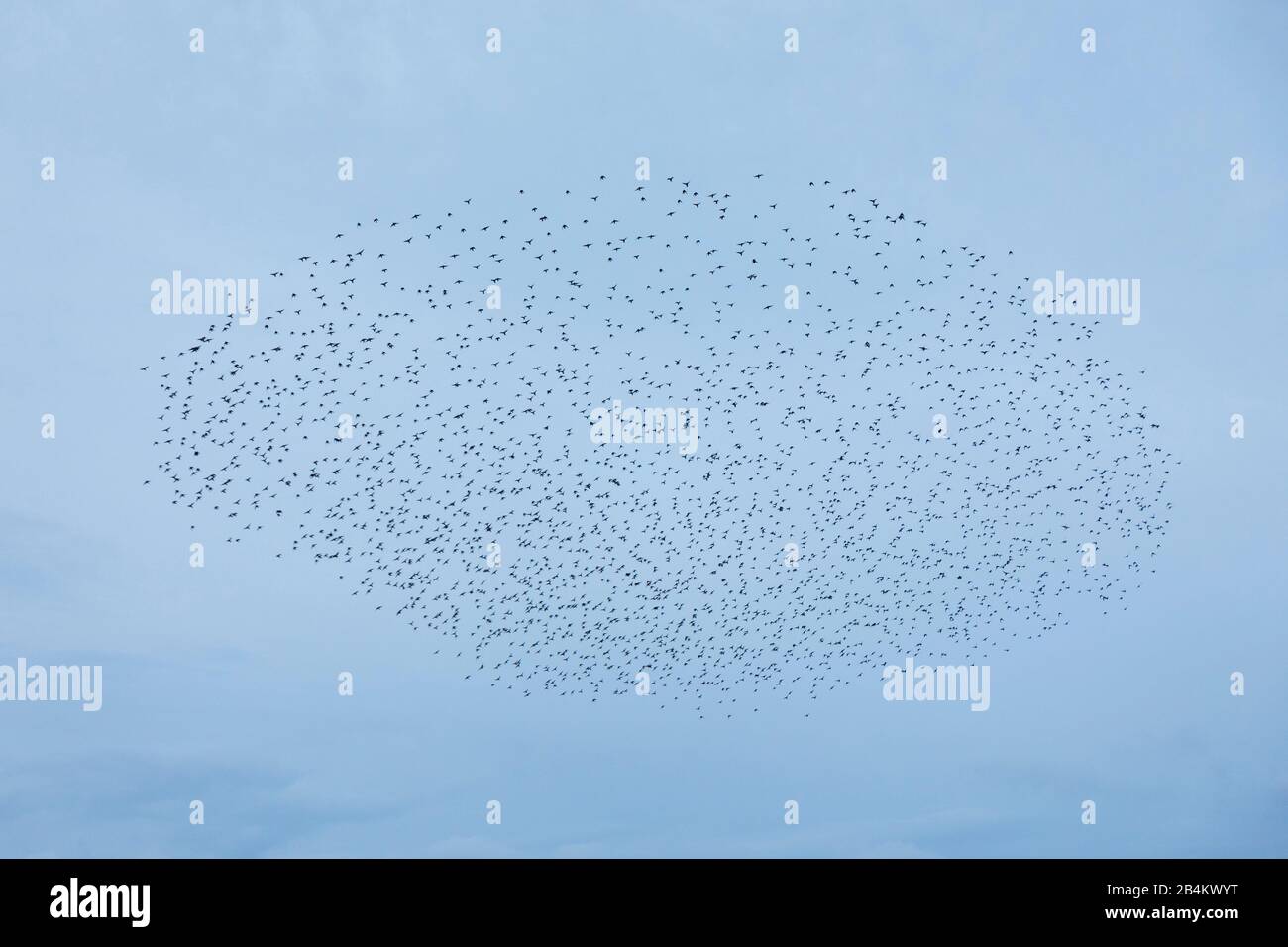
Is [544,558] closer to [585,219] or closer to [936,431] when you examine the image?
[585,219]

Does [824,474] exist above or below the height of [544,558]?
above

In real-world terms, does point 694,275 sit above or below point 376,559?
above

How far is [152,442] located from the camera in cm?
1312

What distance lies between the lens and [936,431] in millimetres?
14227

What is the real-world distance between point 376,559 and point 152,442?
2.78m

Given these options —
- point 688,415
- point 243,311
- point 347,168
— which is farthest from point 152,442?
point 688,415
